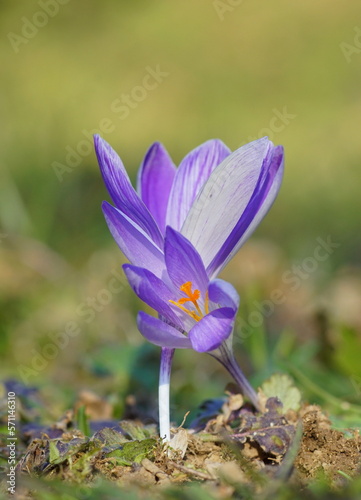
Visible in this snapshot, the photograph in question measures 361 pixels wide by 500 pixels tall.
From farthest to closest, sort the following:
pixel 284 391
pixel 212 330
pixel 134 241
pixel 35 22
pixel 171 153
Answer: pixel 35 22 < pixel 171 153 < pixel 284 391 < pixel 134 241 < pixel 212 330

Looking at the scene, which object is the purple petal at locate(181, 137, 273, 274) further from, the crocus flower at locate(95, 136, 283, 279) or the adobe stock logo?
the adobe stock logo

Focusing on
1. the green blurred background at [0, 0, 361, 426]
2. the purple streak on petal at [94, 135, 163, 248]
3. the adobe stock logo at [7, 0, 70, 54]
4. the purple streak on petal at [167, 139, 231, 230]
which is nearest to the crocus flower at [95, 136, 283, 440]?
the purple streak on petal at [94, 135, 163, 248]

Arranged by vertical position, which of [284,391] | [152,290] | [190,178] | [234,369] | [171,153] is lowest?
[284,391]

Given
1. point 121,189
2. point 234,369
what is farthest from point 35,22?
point 234,369

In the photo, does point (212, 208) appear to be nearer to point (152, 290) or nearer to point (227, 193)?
point (227, 193)

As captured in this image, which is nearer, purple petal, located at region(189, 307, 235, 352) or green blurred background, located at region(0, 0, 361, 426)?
purple petal, located at region(189, 307, 235, 352)

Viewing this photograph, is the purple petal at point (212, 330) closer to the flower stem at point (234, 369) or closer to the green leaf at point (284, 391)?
the flower stem at point (234, 369)
